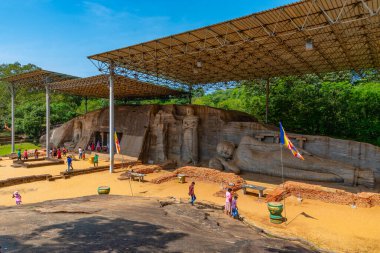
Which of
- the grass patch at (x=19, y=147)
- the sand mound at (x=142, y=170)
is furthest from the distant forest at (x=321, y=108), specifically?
the sand mound at (x=142, y=170)

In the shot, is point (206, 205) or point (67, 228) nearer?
point (67, 228)

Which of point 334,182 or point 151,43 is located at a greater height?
point 151,43

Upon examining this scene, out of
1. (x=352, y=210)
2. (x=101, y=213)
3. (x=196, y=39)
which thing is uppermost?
(x=196, y=39)

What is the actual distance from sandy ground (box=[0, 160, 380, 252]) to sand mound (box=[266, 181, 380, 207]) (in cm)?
36

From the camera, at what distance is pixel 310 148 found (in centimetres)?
1580

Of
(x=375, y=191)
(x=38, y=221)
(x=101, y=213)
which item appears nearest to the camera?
(x=38, y=221)

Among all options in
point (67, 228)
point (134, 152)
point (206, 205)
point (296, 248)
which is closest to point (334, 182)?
point (206, 205)

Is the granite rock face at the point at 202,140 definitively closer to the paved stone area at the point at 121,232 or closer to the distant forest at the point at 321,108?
the distant forest at the point at 321,108

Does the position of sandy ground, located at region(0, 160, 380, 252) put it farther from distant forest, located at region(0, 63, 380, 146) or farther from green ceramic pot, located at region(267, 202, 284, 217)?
distant forest, located at region(0, 63, 380, 146)

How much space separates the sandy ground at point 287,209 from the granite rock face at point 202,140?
8.79 feet

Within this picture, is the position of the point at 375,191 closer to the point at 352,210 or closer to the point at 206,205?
the point at 352,210

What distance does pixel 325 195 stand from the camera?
12062mm

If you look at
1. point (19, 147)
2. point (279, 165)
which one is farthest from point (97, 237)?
point (19, 147)

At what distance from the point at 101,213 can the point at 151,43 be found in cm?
1255
